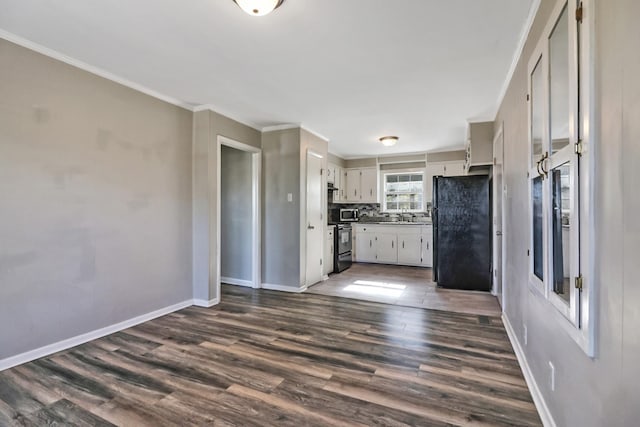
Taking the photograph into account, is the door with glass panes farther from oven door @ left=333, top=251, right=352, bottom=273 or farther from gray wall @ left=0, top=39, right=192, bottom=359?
oven door @ left=333, top=251, right=352, bottom=273

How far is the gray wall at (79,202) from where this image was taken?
2299mm

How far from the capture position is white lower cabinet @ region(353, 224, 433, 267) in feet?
20.6

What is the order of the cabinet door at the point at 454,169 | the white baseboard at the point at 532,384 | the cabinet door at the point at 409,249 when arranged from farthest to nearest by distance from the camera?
1. the cabinet door at the point at 409,249
2. the cabinet door at the point at 454,169
3. the white baseboard at the point at 532,384

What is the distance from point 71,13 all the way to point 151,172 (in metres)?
1.54

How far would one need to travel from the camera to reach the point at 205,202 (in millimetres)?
3766

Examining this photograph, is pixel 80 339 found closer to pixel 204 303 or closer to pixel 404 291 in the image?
pixel 204 303

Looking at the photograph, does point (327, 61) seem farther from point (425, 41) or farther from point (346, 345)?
point (346, 345)

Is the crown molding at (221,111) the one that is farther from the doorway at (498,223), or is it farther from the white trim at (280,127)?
the doorway at (498,223)

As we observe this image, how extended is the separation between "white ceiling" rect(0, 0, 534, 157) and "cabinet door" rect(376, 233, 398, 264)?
321 centimetres

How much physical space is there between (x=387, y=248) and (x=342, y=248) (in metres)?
1.17

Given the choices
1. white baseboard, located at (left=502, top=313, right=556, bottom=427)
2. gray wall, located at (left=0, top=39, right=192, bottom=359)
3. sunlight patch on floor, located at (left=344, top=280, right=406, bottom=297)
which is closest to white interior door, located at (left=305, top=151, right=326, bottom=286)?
sunlight patch on floor, located at (left=344, top=280, right=406, bottom=297)

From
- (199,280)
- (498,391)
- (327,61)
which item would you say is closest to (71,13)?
(327,61)

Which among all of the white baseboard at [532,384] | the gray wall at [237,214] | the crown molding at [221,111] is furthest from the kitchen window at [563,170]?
the gray wall at [237,214]

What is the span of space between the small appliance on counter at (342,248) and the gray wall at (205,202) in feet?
→ 8.10
